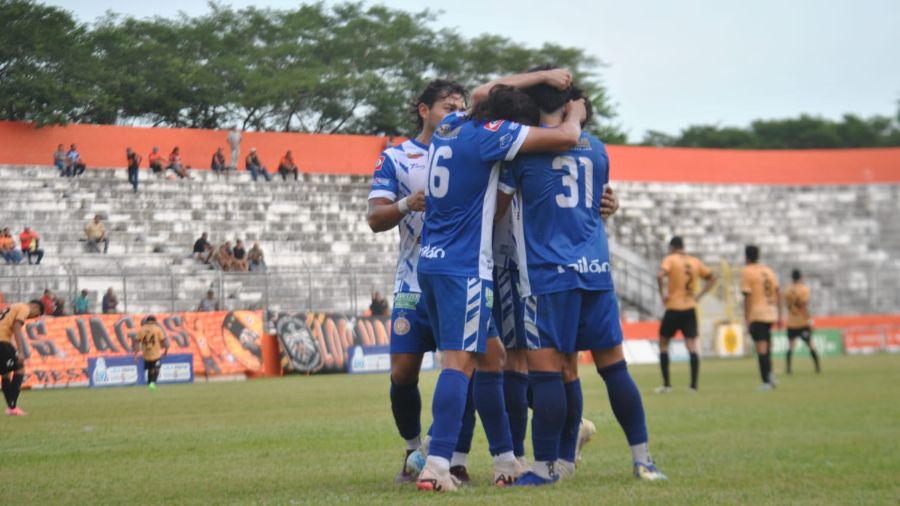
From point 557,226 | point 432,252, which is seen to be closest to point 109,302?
point 432,252

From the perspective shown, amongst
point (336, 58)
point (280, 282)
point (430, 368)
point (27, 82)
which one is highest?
point (336, 58)

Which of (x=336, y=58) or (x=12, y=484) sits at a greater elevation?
(x=336, y=58)

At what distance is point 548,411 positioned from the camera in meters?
6.95

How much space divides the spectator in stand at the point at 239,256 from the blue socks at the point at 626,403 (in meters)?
24.9

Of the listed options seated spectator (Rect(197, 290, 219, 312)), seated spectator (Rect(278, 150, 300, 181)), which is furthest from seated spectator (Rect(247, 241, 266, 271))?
seated spectator (Rect(278, 150, 300, 181))

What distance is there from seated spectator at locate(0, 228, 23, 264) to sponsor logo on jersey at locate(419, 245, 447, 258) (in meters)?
22.6

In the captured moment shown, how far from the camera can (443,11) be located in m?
44.8

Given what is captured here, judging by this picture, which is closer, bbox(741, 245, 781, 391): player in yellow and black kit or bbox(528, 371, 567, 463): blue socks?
bbox(528, 371, 567, 463): blue socks

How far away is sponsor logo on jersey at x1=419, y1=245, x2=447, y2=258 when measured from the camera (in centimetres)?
680

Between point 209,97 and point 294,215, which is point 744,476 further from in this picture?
point 294,215

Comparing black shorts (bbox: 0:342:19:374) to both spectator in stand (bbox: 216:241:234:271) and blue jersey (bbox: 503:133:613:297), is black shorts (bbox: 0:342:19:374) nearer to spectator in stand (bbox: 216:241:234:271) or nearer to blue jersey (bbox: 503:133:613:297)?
blue jersey (bbox: 503:133:613:297)

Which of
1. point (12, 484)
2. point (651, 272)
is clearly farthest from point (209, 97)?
point (12, 484)

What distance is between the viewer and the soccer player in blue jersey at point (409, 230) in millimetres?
7371

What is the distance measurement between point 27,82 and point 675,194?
32596 mm
